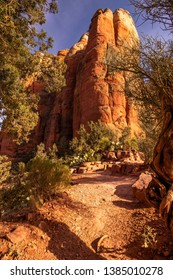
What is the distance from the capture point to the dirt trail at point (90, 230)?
3.93 meters

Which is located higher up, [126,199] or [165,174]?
[165,174]

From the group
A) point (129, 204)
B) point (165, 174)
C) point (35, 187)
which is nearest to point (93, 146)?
point (129, 204)

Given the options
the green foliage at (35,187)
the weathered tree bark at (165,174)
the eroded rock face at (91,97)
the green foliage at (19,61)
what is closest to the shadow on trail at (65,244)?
the green foliage at (35,187)

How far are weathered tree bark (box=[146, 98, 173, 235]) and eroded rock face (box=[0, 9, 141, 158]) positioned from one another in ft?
67.7

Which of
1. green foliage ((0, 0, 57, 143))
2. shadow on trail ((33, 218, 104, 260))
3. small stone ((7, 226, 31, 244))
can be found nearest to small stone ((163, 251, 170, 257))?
shadow on trail ((33, 218, 104, 260))

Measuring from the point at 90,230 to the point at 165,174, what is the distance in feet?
7.66

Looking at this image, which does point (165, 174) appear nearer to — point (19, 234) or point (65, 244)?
point (65, 244)

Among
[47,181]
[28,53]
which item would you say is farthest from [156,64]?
[47,181]

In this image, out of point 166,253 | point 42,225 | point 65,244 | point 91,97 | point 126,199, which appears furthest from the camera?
point 91,97

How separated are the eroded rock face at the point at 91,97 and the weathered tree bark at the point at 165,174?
2062 centimetres

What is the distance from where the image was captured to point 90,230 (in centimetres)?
484

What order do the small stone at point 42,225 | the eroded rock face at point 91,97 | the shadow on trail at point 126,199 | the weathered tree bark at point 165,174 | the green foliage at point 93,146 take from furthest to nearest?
the eroded rock face at point 91,97 < the green foliage at point 93,146 < the shadow on trail at point 126,199 < the small stone at point 42,225 < the weathered tree bark at point 165,174

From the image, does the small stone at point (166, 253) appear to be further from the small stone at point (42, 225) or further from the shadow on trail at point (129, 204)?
the small stone at point (42, 225)

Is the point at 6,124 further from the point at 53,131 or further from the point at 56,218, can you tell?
the point at 53,131
